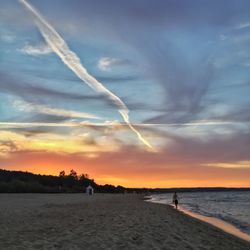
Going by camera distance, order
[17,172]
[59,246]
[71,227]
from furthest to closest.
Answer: [17,172] < [71,227] < [59,246]

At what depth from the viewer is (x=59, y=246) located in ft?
46.2

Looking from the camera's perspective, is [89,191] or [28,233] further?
[89,191]

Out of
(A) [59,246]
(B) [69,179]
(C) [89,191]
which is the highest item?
(B) [69,179]

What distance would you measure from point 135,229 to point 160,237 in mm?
2298

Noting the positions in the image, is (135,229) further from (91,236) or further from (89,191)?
(89,191)

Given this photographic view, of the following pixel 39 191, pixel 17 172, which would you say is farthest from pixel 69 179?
pixel 39 191

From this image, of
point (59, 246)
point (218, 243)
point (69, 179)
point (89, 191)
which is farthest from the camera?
point (69, 179)

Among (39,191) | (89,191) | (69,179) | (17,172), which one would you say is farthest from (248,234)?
(17,172)

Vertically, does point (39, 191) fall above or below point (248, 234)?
above

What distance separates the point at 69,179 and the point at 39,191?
7335cm

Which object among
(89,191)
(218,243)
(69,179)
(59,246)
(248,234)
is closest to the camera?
(59,246)

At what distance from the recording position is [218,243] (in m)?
17.8

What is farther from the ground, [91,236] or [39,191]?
[39,191]

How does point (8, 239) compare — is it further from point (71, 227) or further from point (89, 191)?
point (89, 191)
